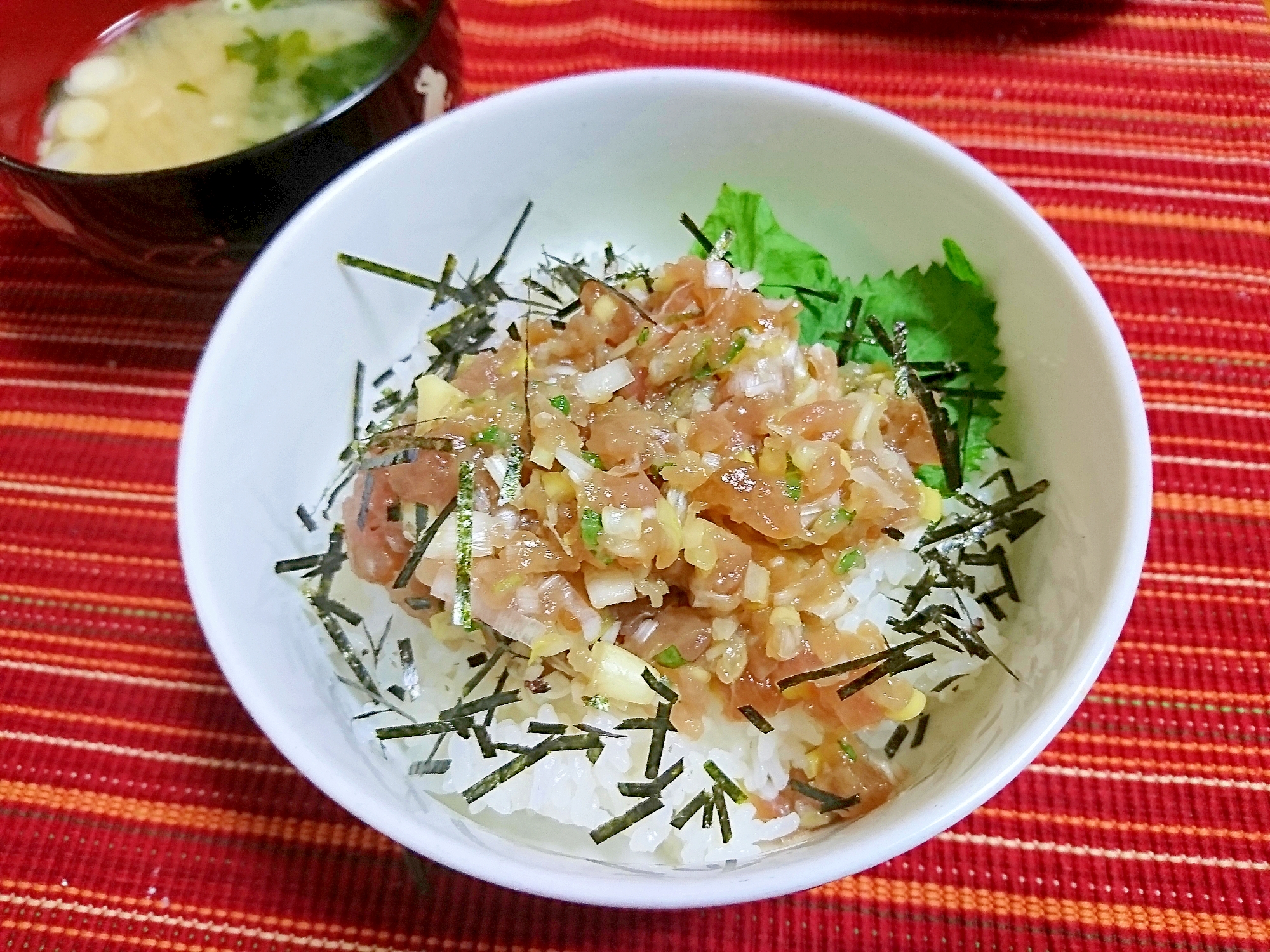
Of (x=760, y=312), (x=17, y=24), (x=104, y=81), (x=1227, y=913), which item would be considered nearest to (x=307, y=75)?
(x=104, y=81)

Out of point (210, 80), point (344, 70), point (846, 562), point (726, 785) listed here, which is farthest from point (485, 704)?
point (210, 80)

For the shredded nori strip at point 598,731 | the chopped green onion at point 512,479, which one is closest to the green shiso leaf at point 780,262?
the chopped green onion at point 512,479

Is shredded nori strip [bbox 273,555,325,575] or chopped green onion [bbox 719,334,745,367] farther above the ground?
chopped green onion [bbox 719,334,745,367]

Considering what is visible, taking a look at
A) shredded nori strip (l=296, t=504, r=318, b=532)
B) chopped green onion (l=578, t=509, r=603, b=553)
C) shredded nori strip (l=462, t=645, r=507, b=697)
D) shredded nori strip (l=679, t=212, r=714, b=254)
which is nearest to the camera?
chopped green onion (l=578, t=509, r=603, b=553)

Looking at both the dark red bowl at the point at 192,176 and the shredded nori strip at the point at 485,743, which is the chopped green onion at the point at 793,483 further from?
the dark red bowl at the point at 192,176

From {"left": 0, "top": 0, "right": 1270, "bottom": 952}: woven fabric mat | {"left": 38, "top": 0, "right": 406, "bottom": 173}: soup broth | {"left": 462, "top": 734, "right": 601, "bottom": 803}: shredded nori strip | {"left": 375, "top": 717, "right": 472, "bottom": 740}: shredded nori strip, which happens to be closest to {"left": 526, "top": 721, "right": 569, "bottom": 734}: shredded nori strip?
{"left": 462, "top": 734, "right": 601, "bottom": 803}: shredded nori strip

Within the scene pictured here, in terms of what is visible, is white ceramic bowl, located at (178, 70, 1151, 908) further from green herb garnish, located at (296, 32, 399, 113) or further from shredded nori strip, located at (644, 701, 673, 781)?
green herb garnish, located at (296, 32, 399, 113)

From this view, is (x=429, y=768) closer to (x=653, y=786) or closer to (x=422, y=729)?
(x=422, y=729)
